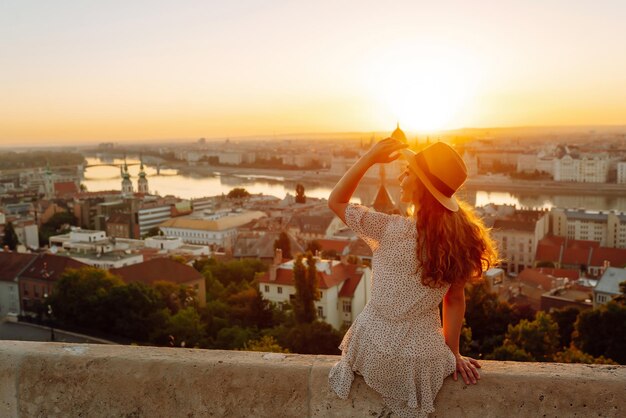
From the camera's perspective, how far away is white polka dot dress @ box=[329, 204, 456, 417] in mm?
932

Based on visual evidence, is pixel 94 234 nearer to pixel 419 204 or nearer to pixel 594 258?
pixel 594 258

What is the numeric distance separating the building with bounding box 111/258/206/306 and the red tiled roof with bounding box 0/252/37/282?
1623mm

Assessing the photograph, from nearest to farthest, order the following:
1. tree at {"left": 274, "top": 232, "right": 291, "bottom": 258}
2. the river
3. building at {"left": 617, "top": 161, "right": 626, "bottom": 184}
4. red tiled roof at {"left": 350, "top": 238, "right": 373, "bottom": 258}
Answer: tree at {"left": 274, "top": 232, "right": 291, "bottom": 258} < red tiled roof at {"left": 350, "top": 238, "right": 373, "bottom": 258} < the river < building at {"left": 617, "top": 161, "right": 626, "bottom": 184}

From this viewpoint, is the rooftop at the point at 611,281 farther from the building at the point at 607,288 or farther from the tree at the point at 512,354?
the tree at the point at 512,354

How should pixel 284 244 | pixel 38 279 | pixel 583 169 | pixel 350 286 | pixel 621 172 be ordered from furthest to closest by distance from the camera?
pixel 583 169, pixel 621 172, pixel 284 244, pixel 38 279, pixel 350 286

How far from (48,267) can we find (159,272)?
78.1 inches

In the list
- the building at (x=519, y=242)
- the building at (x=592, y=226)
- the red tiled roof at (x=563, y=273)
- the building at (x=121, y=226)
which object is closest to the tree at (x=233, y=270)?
the red tiled roof at (x=563, y=273)

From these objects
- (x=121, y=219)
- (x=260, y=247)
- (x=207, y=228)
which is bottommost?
(x=207, y=228)

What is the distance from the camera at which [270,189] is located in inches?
1708

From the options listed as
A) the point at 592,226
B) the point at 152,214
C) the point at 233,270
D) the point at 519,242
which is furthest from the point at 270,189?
the point at 233,270

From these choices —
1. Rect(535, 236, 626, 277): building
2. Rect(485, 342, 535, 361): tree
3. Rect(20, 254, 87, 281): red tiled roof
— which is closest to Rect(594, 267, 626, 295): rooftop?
Rect(485, 342, 535, 361): tree

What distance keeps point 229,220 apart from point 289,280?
38.6 ft

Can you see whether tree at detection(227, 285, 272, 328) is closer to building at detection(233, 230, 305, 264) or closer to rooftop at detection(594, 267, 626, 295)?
rooftop at detection(594, 267, 626, 295)

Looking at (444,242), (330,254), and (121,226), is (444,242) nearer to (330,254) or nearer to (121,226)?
(330,254)
